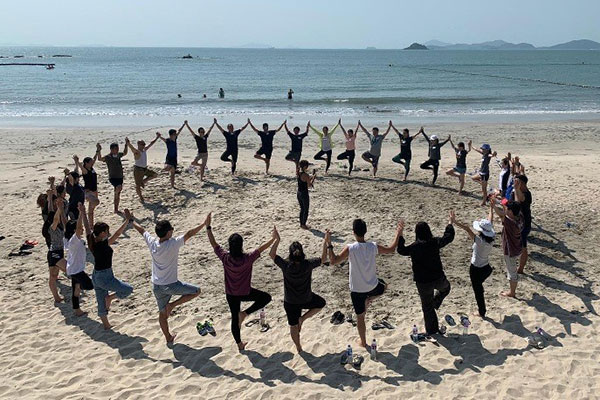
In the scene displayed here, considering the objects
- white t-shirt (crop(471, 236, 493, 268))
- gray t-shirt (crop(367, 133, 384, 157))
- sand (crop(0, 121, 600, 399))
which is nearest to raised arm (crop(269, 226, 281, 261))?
sand (crop(0, 121, 600, 399))

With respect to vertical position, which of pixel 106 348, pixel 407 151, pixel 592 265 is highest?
pixel 407 151

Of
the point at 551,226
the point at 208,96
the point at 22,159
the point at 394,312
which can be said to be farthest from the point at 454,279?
the point at 208,96

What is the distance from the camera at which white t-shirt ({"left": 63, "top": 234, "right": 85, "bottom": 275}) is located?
7434 millimetres

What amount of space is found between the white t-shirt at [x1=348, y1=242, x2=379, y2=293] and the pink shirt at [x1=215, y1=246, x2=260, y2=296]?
121cm

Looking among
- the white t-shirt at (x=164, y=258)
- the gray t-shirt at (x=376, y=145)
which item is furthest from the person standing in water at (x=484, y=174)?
the white t-shirt at (x=164, y=258)

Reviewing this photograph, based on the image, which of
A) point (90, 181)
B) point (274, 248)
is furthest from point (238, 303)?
point (90, 181)

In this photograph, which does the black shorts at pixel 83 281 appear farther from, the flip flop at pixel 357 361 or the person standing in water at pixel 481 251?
the person standing in water at pixel 481 251

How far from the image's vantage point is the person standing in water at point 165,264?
668 centimetres

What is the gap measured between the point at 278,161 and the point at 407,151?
5.01 m

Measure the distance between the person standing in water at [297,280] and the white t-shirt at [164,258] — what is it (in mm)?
1314

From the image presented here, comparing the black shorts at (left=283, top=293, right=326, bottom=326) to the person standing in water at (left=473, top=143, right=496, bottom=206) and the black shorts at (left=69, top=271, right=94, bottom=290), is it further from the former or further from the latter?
the person standing in water at (left=473, top=143, right=496, bottom=206)

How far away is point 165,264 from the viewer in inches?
266

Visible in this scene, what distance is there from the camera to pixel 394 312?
790cm

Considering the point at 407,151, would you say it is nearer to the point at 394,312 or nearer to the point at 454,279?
the point at 454,279
